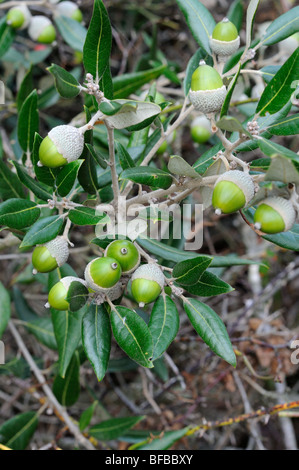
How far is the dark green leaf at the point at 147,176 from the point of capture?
1.07 m

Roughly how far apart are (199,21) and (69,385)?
1.30m

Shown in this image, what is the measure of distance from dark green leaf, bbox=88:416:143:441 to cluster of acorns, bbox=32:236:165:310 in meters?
0.78

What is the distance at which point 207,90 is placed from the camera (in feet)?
3.05

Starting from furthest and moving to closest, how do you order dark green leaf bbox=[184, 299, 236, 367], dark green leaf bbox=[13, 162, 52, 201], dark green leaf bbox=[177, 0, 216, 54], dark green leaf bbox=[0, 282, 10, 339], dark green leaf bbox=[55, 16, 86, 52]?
dark green leaf bbox=[55, 16, 86, 52] → dark green leaf bbox=[0, 282, 10, 339] → dark green leaf bbox=[177, 0, 216, 54] → dark green leaf bbox=[13, 162, 52, 201] → dark green leaf bbox=[184, 299, 236, 367]

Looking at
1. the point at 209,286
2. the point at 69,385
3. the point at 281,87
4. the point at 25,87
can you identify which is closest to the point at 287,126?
the point at 281,87

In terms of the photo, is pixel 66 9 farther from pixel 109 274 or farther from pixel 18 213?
pixel 109 274

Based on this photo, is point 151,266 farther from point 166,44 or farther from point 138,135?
point 166,44

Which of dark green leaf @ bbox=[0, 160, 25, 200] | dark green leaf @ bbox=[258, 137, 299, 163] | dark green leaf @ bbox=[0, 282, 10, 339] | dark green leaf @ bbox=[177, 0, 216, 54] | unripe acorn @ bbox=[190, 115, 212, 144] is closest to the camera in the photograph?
dark green leaf @ bbox=[258, 137, 299, 163]

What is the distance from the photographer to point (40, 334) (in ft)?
5.97

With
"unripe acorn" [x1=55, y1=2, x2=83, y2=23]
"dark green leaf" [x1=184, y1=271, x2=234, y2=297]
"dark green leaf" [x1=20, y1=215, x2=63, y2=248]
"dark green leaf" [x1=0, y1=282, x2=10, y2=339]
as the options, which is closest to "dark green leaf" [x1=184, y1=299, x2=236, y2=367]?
"dark green leaf" [x1=184, y1=271, x2=234, y2=297]

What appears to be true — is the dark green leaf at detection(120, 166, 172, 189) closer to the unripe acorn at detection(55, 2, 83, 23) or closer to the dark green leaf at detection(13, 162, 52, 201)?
the dark green leaf at detection(13, 162, 52, 201)

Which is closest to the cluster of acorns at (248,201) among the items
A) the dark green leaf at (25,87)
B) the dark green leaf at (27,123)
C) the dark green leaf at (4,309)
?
the dark green leaf at (27,123)

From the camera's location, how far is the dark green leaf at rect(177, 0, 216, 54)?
1251mm
